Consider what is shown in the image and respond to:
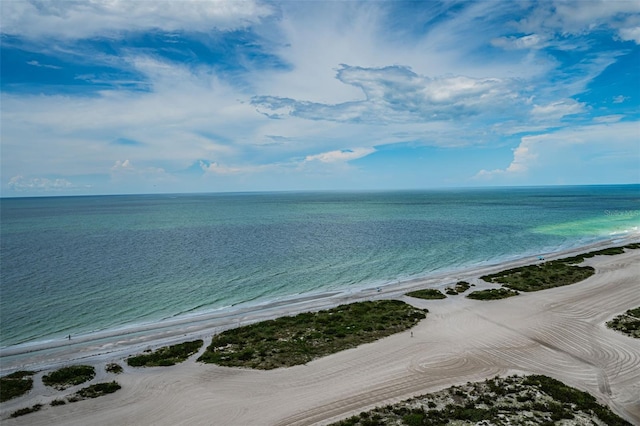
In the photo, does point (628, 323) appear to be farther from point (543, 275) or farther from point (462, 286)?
point (543, 275)

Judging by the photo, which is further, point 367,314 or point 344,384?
point 367,314

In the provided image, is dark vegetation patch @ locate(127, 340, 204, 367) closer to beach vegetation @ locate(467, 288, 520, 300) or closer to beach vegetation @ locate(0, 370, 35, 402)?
beach vegetation @ locate(0, 370, 35, 402)

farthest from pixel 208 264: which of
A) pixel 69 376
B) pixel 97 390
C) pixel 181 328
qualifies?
pixel 97 390

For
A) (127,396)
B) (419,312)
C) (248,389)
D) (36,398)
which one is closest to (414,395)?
(248,389)

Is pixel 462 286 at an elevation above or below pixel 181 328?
above

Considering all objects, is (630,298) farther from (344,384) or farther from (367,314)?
(344,384)

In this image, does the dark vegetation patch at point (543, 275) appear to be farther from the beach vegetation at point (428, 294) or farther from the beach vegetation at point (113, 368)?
the beach vegetation at point (113, 368)
